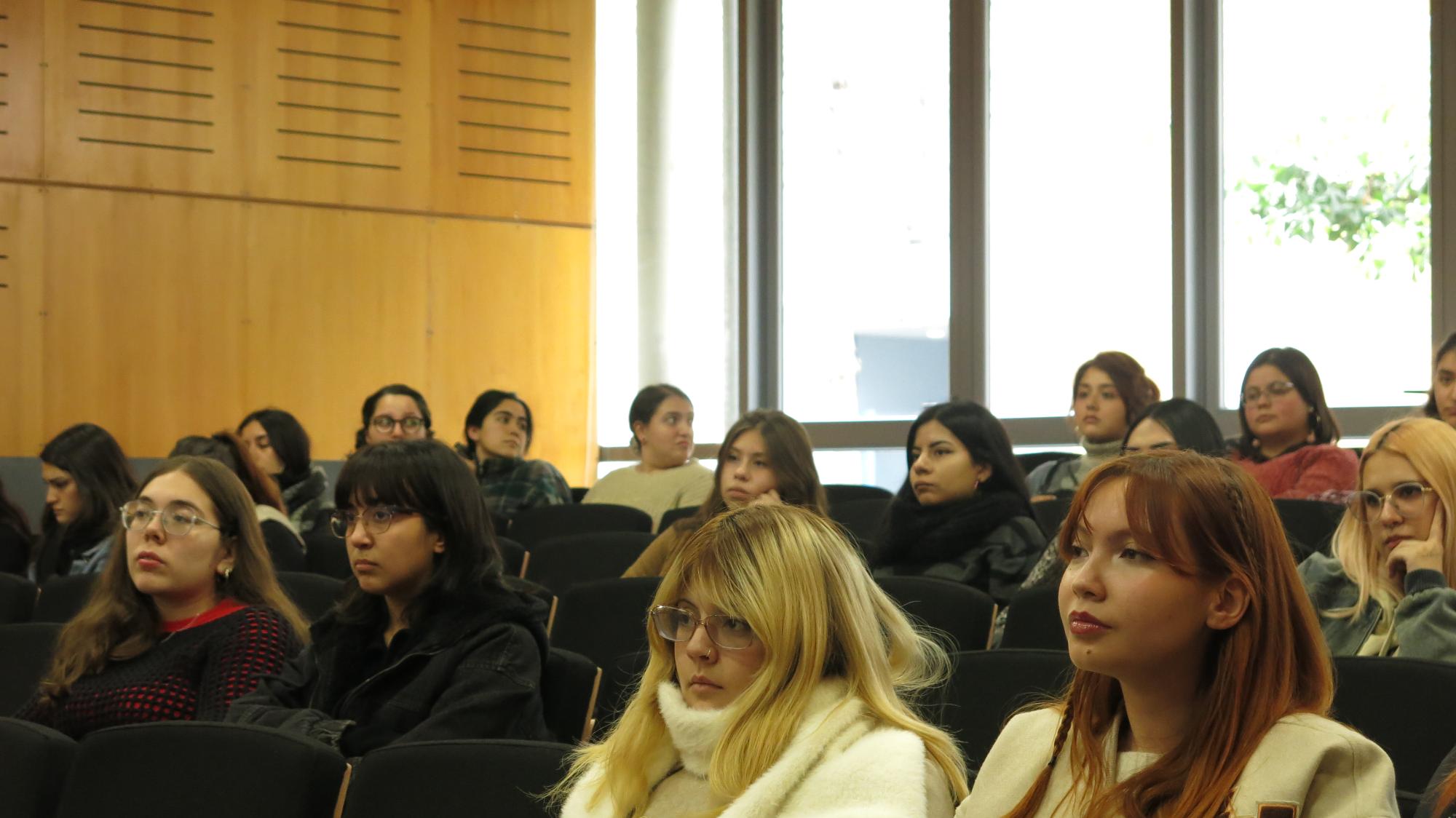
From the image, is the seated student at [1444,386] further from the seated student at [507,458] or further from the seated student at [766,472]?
the seated student at [507,458]

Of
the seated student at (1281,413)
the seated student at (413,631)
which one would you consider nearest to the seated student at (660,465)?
the seated student at (1281,413)

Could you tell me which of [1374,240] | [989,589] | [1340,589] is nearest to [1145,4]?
[1374,240]

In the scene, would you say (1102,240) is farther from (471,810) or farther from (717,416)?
(471,810)

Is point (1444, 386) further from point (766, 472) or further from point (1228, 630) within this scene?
point (1228, 630)

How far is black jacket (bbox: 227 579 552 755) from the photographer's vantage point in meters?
2.64

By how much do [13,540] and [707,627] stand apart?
13.0ft

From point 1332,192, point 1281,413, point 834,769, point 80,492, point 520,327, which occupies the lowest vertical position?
point 834,769

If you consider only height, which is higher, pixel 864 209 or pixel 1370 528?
pixel 864 209

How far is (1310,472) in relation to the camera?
4.30 m

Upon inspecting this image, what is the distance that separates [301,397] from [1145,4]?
4.22 meters

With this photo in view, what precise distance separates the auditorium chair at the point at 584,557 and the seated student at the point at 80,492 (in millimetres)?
1411

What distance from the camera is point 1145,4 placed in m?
6.79

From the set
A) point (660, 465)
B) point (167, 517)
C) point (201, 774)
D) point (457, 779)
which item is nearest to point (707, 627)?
point (457, 779)

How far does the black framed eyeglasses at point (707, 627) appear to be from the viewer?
1.95 meters
